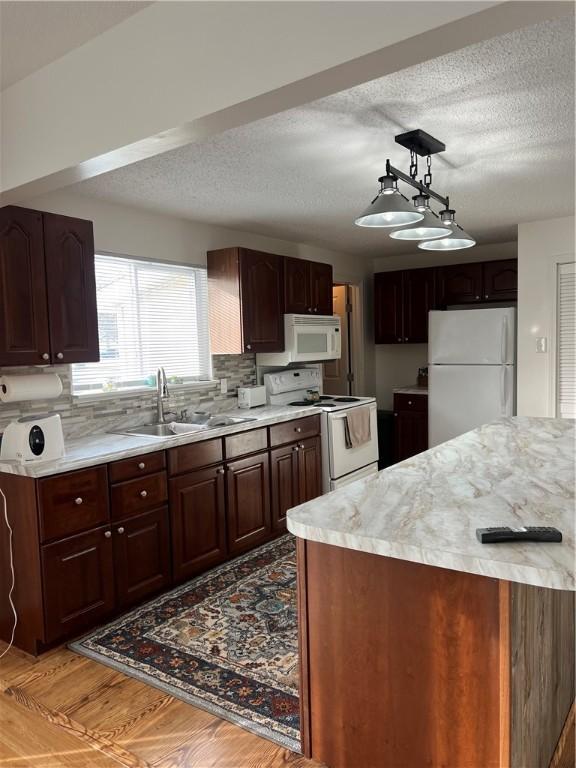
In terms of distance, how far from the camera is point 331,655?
1.70 metres

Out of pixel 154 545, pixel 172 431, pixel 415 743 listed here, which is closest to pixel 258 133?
pixel 172 431

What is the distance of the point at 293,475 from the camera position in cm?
416

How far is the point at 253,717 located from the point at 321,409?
253cm

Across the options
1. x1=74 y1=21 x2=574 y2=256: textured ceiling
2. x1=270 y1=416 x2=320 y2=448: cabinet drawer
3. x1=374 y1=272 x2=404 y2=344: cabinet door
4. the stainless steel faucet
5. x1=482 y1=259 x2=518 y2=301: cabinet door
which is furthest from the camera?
x1=374 y1=272 x2=404 y2=344: cabinet door

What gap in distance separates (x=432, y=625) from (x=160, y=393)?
2575 millimetres

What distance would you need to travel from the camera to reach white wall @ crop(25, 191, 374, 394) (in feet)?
11.0

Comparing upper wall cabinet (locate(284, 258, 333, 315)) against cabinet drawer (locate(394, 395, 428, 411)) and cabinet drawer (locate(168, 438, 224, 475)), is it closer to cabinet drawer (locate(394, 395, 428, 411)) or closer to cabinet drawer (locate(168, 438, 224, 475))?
cabinet drawer (locate(394, 395, 428, 411))

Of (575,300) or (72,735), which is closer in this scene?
(72,735)

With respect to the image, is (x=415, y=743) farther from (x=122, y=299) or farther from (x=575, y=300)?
(x=575, y=300)

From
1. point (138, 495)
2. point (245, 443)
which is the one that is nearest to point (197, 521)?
point (138, 495)

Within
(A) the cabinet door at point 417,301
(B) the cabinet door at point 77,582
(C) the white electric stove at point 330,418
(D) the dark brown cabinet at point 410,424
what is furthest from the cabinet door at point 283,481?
(A) the cabinet door at point 417,301

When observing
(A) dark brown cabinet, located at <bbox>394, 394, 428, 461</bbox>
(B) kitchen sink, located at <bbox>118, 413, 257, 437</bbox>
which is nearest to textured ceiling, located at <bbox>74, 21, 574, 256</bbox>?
(B) kitchen sink, located at <bbox>118, 413, 257, 437</bbox>

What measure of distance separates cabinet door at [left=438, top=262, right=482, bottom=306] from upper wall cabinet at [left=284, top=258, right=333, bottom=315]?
1.33 metres

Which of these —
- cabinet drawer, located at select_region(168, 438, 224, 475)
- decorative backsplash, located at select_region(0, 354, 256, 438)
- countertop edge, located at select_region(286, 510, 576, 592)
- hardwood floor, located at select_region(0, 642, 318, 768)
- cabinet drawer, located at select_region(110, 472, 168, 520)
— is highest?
decorative backsplash, located at select_region(0, 354, 256, 438)
